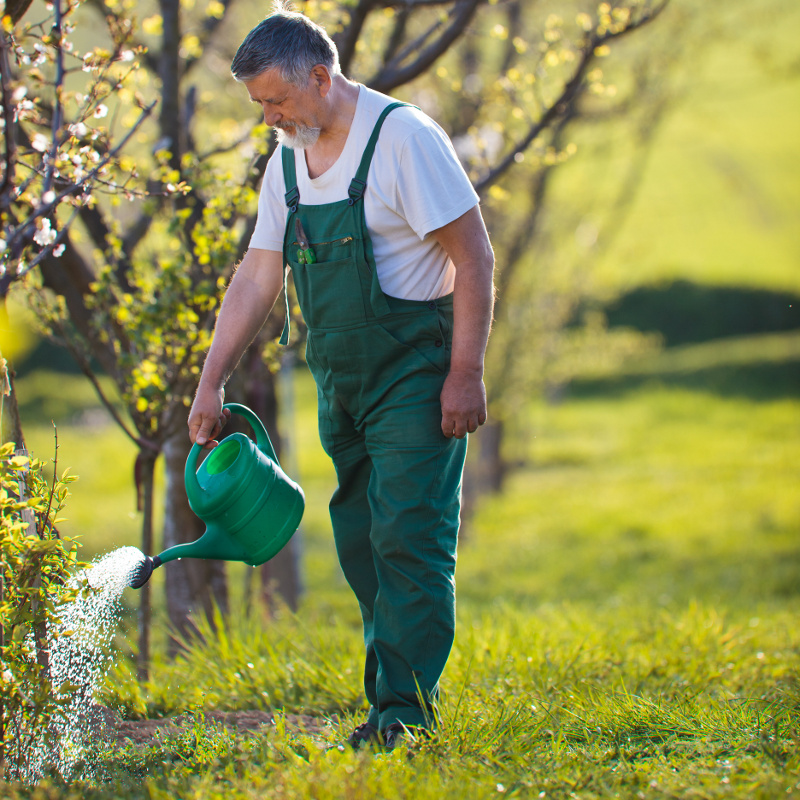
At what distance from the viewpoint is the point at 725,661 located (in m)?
3.50

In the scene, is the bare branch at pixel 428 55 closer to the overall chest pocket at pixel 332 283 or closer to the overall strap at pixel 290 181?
the overall strap at pixel 290 181

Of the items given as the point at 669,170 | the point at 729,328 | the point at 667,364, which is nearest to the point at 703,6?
the point at 667,364

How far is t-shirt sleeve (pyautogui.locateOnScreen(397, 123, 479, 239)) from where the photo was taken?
2326mm

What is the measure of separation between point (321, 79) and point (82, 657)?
5.84 feet

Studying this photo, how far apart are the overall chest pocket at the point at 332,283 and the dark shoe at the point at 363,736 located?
3.74 feet

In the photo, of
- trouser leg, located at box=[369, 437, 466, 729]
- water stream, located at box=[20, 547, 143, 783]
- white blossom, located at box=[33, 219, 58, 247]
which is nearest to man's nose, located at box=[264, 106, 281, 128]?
white blossom, located at box=[33, 219, 58, 247]

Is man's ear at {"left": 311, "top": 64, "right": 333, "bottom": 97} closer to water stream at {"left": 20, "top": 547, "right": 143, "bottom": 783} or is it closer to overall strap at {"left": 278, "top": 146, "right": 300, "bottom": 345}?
overall strap at {"left": 278, "top": 146, "right": 300, "bottom": 345}

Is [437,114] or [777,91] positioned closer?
[437,114]

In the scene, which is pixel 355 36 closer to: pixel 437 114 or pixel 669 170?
pixel 437 114

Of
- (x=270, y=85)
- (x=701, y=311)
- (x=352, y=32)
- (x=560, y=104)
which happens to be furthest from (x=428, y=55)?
(x=701, y=311)

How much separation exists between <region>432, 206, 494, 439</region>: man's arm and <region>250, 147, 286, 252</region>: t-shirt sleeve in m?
0.55

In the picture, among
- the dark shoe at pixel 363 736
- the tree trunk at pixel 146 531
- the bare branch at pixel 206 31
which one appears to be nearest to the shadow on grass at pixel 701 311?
the bare branch at pixel 206 31

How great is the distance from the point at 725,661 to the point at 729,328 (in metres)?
25.0

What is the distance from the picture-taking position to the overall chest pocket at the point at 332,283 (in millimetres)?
2412
